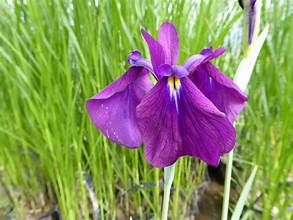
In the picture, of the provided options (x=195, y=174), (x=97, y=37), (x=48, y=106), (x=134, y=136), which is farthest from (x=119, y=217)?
(x=134, y=136)

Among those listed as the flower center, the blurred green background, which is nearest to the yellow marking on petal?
the flower center

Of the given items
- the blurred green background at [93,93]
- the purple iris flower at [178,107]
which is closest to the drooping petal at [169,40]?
the purple iris flower at [178,107]

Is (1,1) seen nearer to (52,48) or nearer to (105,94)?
(52,48)

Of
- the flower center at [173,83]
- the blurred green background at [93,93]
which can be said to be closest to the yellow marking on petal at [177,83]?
the flower center at [173,83]

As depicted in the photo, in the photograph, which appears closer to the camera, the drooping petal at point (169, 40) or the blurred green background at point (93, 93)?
the drooping petal at point (169, 40)

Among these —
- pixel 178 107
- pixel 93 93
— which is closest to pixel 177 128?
pixel 178 107

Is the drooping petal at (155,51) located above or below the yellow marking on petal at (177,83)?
above

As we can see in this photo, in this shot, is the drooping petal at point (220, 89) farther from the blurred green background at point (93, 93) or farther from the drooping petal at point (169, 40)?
the blurred green background at point (93, 93)

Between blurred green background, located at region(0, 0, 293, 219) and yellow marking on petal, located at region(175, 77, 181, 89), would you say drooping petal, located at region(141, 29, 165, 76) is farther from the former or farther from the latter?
blurred green background, located at region(0, 0, 293, 219)
